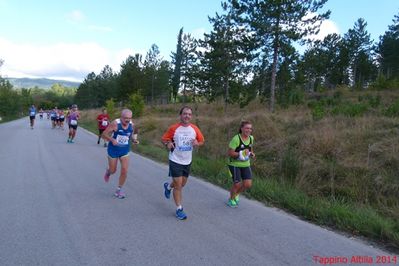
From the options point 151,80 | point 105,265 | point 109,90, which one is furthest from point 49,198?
point 109,90

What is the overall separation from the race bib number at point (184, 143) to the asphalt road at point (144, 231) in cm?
114

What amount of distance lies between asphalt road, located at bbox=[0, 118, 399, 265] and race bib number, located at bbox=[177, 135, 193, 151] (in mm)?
1140

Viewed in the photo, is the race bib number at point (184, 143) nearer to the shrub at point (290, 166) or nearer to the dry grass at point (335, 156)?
the dry grass at point (335, 156)

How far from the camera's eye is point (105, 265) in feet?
13.5

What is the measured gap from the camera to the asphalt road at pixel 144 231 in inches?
174

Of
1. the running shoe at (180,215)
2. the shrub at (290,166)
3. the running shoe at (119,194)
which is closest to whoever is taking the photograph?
the running shoe at (180,215)

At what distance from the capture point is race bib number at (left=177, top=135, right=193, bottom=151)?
20.6 feet

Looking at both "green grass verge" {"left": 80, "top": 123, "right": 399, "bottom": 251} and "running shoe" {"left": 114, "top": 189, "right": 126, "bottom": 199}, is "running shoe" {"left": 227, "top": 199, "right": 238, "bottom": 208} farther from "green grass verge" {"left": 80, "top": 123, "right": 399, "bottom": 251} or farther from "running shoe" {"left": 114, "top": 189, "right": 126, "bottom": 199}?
"running shoe" {"left": 114, "top": 189, "right": 126, "bottom": 199}

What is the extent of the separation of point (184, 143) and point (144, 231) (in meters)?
1.65

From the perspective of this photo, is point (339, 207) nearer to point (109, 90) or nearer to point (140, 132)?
point (140, 132)

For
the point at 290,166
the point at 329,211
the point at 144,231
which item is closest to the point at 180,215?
the point at 144,231

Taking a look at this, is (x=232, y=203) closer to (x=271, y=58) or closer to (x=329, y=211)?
(x=329, y=211)

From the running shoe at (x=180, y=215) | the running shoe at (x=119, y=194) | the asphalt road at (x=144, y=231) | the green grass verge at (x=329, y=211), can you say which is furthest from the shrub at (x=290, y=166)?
the running shoe at (x=119, y=194)

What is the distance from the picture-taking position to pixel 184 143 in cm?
629
